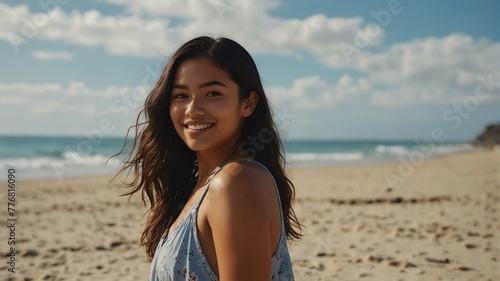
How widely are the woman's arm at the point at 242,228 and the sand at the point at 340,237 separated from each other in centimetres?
290

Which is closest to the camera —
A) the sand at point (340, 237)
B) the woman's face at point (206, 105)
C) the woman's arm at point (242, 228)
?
the woman's arm at point (242, 228)

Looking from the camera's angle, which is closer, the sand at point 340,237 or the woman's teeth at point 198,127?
the woman's teeth at point 198,127

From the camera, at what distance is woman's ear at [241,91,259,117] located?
2021 mm

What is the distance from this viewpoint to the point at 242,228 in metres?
1.55

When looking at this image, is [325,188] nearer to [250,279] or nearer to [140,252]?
[140,252]

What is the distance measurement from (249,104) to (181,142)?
2.18 ft

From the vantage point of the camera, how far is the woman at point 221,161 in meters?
1.57

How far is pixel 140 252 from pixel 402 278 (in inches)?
120

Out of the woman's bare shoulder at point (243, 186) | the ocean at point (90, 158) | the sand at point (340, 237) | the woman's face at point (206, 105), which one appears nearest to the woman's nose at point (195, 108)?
the woman's face at point (206, 105)

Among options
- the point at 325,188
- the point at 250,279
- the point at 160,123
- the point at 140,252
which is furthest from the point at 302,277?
the point at 325,188

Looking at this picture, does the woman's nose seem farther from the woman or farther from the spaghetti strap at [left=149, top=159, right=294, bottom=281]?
the spaghetti strap at [left=149, top=159, right=294, bottom=281]

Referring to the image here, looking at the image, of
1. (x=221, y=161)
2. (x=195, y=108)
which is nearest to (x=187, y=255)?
(x=221, y=161)

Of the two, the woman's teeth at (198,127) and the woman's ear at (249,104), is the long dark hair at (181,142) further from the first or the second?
the woman's teeth at (198,127)

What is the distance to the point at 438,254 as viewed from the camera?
4965mm
